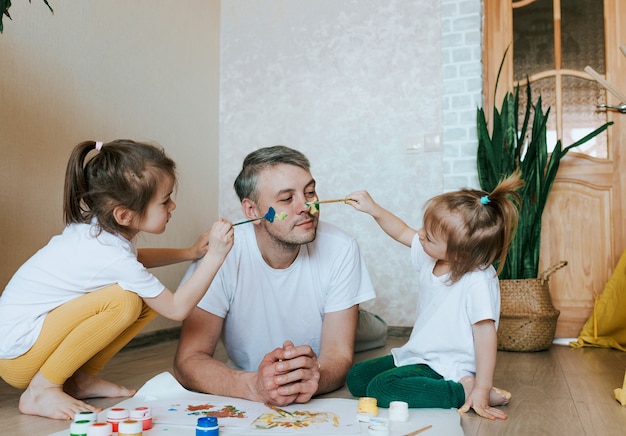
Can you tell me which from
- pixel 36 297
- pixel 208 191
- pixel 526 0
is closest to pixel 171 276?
pixel 208 191

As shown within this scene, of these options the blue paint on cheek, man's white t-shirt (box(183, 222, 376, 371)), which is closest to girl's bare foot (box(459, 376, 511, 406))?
man's white t-shirt (box(183, 222, 376, 371))

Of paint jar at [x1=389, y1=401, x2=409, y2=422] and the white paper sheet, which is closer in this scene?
the white paper sheet

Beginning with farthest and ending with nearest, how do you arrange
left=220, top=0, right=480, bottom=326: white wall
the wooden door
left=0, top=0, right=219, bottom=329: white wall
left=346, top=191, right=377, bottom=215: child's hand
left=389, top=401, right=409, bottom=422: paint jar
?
left=220, top=0, right=480, bottom=326: white wall < the wooden door < left=0, top=0, right=219, bottom=329: white wall < left=346, top=191, right=377, bottom=215: child's hand < left=389, top=401, right=409, bottom=422: paint jar

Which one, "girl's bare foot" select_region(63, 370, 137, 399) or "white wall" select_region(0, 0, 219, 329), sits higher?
"white wall" select_region(0, 0, 219, 329)

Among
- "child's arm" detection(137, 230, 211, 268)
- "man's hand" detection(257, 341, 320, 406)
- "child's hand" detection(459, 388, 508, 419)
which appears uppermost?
"child's arm" detection(137, 230, 211, 268)

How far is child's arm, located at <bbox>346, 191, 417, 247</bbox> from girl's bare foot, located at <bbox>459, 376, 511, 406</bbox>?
19.9 inches

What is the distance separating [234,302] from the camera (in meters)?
2.02

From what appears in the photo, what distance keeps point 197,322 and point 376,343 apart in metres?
1.30

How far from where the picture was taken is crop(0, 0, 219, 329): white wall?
7.97ft

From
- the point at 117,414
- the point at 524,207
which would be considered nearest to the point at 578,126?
the point at 524,207

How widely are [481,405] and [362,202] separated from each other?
74 cm

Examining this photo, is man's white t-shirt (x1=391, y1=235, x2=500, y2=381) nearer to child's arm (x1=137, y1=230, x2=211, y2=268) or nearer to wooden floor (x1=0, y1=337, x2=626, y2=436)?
wooden floor (x1=0, y1=337, x2=626, y2=436)

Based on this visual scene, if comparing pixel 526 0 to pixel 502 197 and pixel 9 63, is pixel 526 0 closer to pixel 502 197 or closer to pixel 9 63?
pixel 502 197

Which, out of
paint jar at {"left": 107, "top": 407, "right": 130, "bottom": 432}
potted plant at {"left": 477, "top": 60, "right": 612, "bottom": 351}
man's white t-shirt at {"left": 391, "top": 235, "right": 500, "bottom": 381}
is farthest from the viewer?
potted plant at {"left": 477, "top": 60, "right": 612, "bottom": 351}
